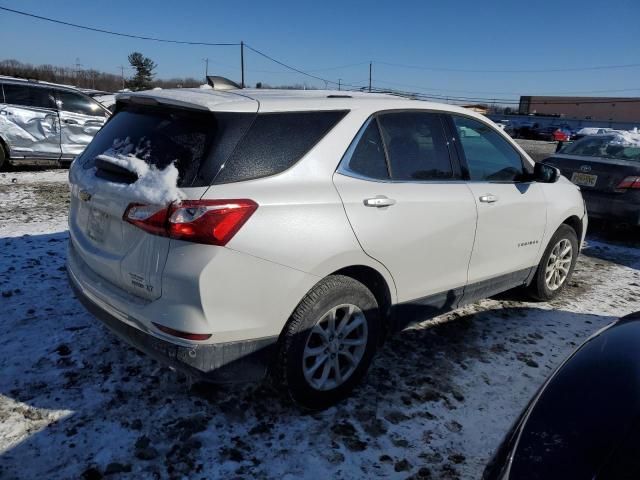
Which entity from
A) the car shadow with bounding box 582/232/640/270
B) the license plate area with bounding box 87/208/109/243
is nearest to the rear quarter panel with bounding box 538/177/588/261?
the car shadow with bounding box 582/232/640/270

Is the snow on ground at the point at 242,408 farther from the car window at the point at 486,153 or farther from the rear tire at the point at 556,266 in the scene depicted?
the car window at the point at 486,153

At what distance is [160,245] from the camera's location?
224 centimetres

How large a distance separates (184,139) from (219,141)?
206mm

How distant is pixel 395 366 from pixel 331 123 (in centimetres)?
169

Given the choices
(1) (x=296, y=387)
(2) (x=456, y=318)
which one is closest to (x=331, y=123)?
(1) (x=296, y=387)

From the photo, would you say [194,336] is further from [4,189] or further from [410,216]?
[4,189]

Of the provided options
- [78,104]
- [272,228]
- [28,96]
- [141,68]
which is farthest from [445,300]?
[141,68]

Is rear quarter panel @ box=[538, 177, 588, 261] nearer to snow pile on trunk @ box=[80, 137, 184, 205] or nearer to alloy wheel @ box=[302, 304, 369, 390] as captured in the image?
alloy wheel @ box=[302, 304, 369, 390]

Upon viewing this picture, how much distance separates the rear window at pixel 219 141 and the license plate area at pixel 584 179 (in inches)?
221

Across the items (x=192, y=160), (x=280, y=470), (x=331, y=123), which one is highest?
(x=331, y=123)

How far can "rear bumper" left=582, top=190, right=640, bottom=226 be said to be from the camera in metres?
6.59

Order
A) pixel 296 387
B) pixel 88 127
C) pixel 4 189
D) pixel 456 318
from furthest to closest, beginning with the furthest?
pixel 88 127 < pixel 4 189 < pixel 456 318 < pixel 296 387

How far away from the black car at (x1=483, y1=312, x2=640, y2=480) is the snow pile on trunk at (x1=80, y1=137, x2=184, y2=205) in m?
1.65

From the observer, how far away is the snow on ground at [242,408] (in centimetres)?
239
